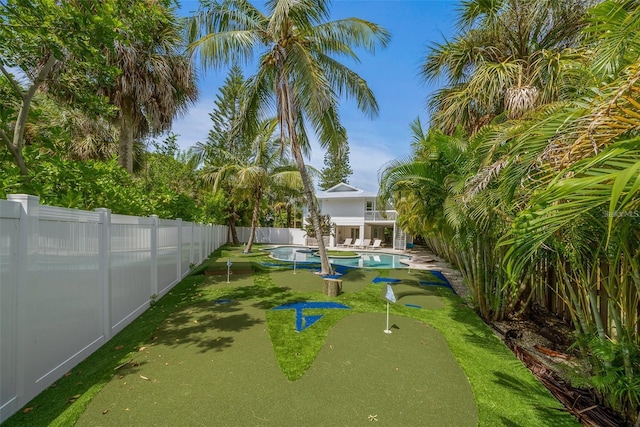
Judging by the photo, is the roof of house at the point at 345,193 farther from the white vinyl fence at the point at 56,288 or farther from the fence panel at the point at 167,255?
the white vinyl fence at the point at 56,288

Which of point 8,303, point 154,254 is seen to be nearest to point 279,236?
point 154,254

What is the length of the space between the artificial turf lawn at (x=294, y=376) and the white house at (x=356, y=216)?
2191 centimetres

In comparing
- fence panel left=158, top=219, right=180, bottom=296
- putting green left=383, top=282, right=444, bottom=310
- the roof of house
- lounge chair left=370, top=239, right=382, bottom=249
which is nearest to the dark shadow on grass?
fence panel left=158, top=219, right=180, bottom=296

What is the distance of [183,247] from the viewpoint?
1012 centimetres

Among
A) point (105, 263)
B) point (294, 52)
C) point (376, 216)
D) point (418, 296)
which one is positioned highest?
point (294, 52)

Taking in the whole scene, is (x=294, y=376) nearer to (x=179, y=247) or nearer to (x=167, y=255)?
(x=167, y=255)

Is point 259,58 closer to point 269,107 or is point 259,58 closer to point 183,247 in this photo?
point 269,107

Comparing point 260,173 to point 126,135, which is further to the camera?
point 260,173

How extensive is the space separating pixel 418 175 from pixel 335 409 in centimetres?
561

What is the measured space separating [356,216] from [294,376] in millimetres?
26845

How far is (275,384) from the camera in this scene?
365 centimetres

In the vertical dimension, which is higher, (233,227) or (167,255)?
(233,227)

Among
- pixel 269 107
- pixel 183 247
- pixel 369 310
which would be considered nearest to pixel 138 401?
pixel 369 310

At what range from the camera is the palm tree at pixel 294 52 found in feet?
30.0
